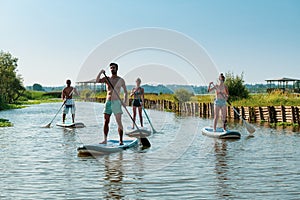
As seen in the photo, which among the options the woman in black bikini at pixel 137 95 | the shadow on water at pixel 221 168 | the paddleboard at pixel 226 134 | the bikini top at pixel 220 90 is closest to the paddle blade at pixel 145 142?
the shadow on water at pixel 221 168

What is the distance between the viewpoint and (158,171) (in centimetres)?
1001

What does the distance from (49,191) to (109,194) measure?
1108 millimetres

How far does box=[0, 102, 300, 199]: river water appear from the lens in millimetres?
8109

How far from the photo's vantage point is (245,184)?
344 inches

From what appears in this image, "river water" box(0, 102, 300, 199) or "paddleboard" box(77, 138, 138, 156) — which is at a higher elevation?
"paddleboard" box(77, 138, 138, 156)

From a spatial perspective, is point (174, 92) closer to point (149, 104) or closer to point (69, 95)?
point (149, 104)

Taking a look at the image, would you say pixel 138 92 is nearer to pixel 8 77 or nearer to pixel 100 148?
pixel 100 148

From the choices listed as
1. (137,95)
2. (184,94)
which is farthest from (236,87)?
(137,95)

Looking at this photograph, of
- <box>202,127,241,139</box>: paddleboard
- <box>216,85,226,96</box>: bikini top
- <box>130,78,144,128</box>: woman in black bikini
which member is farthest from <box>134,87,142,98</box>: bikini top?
<box>216,85,226,96</box>: bikini top

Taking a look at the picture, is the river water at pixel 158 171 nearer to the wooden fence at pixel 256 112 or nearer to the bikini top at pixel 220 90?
the bikini top at pixel 220 90

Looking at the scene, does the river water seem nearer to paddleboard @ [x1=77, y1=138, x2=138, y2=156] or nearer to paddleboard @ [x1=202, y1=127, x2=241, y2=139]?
paddleboard @ [x1=77, y1=138, x2=138, y2=156]

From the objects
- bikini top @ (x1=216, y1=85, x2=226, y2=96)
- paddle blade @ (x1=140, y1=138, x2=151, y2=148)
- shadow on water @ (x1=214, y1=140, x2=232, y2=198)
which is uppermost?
bikini top @ (x1=216, y1=85, x2=226, y2=96)

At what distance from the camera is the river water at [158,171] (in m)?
8.11

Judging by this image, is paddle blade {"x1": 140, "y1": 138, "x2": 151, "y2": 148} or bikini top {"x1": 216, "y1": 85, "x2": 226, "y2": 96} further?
bikini top {"x1": 216, "y1": 85, "x2": 226, "y2": 96}
